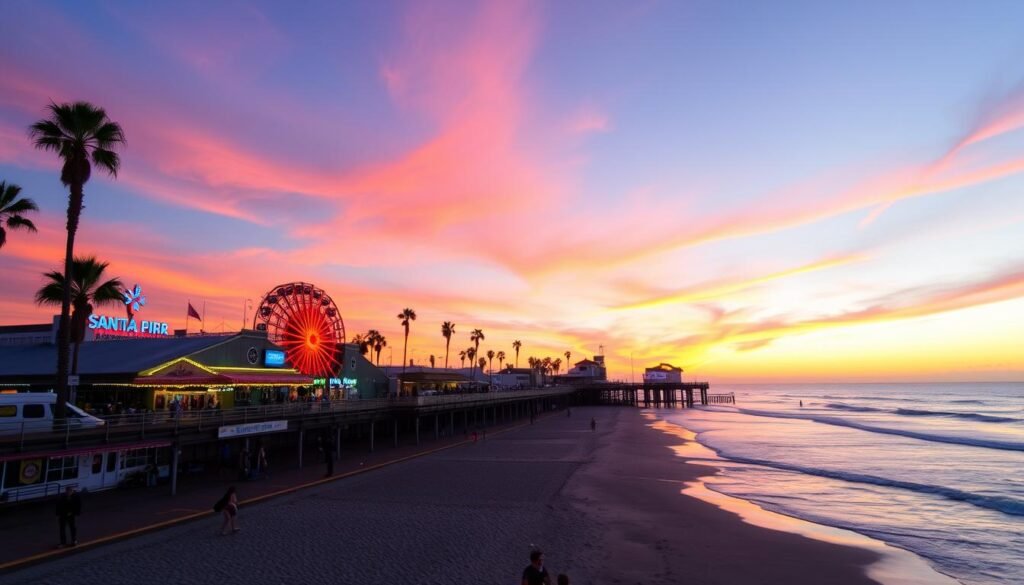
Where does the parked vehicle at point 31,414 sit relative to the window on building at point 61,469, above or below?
above

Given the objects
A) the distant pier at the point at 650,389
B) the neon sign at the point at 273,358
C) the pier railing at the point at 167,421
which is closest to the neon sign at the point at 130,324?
the neon sign at the point at 273,358

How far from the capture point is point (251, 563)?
54.4 feet

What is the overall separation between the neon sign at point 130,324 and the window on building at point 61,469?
2416 cm

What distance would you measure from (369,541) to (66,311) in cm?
1633

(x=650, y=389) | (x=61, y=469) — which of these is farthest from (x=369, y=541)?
(x=650, y=389)

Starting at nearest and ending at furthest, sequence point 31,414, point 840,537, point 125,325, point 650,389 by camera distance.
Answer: point 840,537 < point 31,414 < point 125,325 < point 650,389

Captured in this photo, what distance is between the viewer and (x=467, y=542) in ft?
62.8

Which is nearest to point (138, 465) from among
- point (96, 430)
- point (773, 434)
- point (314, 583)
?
point (96, 430)

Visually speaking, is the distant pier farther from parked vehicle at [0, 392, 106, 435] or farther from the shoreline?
parked vehicle at [0, 392, 106, 435]

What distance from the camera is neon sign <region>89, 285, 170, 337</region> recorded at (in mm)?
45206

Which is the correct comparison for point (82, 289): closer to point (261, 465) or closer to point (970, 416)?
point (261, 465)

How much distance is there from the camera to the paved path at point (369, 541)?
51.4ft

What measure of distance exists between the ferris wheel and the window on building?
99.1 ft

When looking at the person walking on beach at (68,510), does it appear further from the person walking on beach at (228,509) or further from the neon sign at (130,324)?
the neon sign at (130,324)
